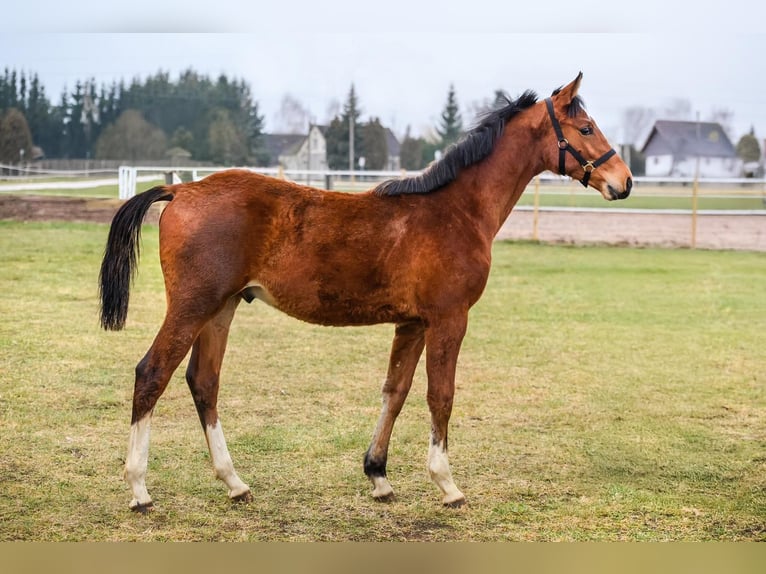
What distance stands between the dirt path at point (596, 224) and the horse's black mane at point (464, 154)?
10414 mm

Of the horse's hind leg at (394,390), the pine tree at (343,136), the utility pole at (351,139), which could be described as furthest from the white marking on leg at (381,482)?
the utility pole at (351,139)

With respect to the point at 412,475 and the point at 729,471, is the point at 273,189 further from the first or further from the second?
the point at 729,471

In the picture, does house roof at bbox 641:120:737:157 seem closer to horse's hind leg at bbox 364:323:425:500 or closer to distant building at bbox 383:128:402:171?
distant building at bbox 383:128:402:171

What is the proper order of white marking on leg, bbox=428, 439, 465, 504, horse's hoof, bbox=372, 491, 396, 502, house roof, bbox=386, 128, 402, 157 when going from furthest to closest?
1. house roof, bbox=386, 128, 402, 157
2. horse's hoof, bbox=372, 491, 396, 502
3. white marking on leg, bbox=428, 439, 465, 504

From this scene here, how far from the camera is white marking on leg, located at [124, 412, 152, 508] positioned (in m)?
3.48

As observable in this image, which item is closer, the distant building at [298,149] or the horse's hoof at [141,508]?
the horse's hoof at [141,508]

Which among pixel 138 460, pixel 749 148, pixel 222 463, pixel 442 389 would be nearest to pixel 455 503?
pixel 442 389

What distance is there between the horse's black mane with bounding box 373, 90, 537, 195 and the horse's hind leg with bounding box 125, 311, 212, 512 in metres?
1.15

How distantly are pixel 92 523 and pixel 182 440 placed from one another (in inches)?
48.8

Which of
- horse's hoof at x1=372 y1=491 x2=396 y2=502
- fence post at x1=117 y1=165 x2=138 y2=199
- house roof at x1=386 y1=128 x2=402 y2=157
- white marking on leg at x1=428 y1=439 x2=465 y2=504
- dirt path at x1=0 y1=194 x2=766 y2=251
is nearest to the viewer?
white marking on leg at x1=428 y1=439 x2=465 y2=504

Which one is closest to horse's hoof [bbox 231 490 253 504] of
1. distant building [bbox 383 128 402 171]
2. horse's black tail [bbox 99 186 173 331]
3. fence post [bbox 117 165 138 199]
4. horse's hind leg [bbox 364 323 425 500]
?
horse's hind leg [bbox 364 323 425 500]

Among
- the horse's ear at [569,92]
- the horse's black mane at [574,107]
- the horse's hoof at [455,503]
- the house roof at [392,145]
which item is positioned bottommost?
the horse's hoof at [455,503]

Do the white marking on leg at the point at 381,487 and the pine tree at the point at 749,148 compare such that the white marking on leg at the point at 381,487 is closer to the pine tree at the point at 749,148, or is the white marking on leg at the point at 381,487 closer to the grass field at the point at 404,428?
the grass field at the point at 404,428

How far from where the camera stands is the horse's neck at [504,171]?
3939 mm
